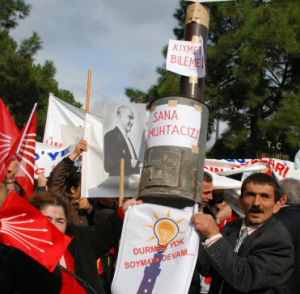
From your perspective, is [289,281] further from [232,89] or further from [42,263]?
[232,89]

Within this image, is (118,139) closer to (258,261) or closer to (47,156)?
(47,156)

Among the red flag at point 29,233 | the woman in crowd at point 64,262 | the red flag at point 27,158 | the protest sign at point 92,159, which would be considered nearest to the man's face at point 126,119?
the protest sign at point 92,159

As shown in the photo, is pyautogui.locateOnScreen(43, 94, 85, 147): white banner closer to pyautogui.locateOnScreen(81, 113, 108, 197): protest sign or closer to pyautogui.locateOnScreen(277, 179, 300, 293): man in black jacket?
pyautogui.locateOnScreen(81, 113, 108, 197): protest sign

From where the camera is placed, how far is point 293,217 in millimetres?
3713

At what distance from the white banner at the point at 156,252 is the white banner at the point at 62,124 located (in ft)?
16.1

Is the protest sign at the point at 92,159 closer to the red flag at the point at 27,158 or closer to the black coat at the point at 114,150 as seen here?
the black coat at the point at 114,150

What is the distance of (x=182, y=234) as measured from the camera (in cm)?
341

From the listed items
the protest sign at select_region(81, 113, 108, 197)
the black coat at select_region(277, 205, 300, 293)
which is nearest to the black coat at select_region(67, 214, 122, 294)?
the black coat at select_region(277, 205, 300, 293)

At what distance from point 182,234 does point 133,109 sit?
2242 mm

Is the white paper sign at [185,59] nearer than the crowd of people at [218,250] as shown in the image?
No

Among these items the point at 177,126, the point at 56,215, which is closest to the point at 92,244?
the point at 56,215

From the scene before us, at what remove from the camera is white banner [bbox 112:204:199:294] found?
3.40m

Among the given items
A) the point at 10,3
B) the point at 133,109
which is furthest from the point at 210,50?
the point at 133,109

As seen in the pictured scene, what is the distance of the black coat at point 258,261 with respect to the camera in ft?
10.5
